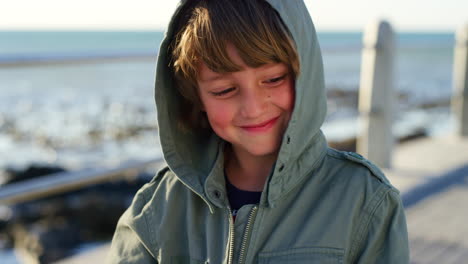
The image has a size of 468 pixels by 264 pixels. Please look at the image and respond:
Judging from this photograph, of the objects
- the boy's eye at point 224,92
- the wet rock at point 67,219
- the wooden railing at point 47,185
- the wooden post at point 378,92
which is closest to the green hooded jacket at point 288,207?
the boy's eye at point 224,92

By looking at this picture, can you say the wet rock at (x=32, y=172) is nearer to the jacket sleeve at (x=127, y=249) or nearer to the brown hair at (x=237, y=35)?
the jacket sleeve at (x=127, y=249)

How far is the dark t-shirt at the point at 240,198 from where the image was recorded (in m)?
1.50

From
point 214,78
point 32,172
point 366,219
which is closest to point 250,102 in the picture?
point 214,78

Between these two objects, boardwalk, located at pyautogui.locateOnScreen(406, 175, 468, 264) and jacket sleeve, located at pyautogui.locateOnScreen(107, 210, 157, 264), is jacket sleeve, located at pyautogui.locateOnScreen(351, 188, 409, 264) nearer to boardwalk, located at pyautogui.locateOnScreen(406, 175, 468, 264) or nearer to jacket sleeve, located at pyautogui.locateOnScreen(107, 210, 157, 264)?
jacket sleeve, located at pyautogui.locateOnScreen(107, 210, 157, 264)

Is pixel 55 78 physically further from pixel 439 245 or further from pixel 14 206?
pixel 439 245

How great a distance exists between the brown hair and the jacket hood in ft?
0.11

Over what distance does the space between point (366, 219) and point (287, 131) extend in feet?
0.94

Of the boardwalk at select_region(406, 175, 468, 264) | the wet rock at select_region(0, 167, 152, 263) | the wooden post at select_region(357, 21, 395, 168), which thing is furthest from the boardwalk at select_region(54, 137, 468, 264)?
the wet rock at select_region(0, 167, 152, 263)

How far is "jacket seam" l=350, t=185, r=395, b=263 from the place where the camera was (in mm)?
1310

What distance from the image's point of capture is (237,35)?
130 centimetres

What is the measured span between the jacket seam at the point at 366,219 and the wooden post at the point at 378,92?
8.13ft

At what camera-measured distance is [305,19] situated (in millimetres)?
1371

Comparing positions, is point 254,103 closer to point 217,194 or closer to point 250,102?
point 250,102

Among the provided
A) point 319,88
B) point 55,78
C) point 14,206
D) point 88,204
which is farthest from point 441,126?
point 55,78
